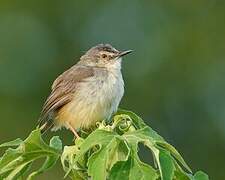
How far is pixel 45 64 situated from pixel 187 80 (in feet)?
9.51

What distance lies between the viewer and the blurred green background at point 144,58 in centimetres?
1748

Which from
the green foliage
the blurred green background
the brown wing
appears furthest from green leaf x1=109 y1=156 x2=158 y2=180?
the blurred green background

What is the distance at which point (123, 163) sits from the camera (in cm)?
417

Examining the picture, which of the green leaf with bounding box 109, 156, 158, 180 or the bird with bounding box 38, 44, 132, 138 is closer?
the green leaf with bounding box 109, 156, 158, 180

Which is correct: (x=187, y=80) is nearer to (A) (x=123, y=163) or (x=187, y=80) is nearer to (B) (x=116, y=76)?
(B) (x=116, y=76)

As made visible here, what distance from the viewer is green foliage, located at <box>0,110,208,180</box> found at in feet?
13.6

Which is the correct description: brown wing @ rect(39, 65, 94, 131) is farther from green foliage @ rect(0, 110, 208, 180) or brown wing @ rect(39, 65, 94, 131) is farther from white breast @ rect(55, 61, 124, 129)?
green foliage @ rect(0, 110, 208, 180)

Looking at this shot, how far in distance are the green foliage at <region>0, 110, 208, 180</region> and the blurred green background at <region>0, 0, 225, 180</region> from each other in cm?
1167

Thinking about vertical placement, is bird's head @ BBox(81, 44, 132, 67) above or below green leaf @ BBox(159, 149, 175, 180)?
below

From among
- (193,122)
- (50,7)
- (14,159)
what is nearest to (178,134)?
(193,122)

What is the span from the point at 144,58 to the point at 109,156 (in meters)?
15.5

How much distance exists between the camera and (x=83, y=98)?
7879 mm

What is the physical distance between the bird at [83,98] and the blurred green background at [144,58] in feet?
26.9

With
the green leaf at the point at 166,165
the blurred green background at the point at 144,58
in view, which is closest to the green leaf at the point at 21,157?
the green leaf at the point at 166,165
